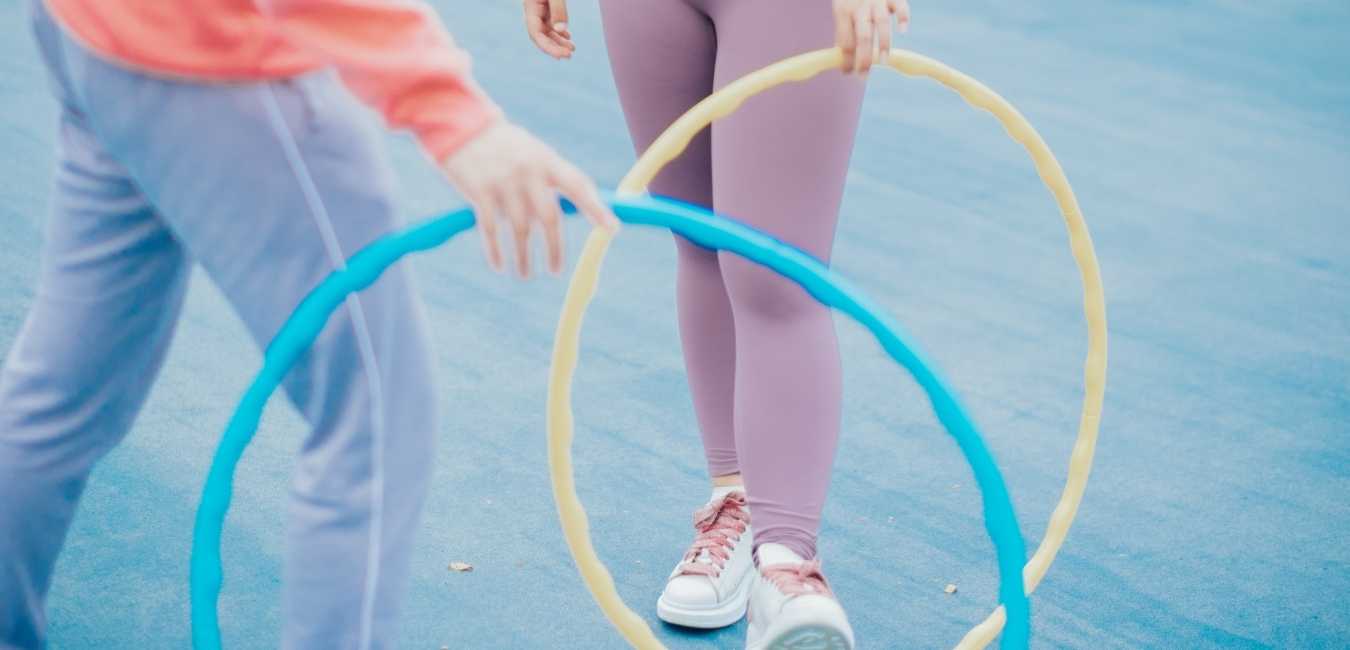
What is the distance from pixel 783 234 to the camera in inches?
69.0

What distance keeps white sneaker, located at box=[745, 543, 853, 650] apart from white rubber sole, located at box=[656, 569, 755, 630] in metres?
0.16

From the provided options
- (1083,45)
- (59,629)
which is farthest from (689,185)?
(1083,45)

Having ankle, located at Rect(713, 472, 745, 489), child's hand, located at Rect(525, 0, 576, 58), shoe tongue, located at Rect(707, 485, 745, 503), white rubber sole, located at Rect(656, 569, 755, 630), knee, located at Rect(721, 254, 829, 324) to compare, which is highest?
child's hand, located at Rect(525, 0, 576, 58)

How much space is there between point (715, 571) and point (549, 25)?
813 mm

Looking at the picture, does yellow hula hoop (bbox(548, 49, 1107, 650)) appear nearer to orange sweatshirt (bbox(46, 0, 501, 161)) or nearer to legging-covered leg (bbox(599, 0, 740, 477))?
legging-covered leg (bbox(599, 0, 740, 477))

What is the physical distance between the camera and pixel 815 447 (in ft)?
5.99

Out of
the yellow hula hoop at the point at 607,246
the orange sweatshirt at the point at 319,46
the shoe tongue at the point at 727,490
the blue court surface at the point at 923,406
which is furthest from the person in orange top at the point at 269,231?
the shoe tongue at the point at 727,490

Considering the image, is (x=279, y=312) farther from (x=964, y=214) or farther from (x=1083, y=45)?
(x=1083, y=45)

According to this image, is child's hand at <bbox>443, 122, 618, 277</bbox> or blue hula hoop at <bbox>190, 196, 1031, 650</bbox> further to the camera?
blue hula hoop at <bbox>190, 196, 1031, 650</bbox>

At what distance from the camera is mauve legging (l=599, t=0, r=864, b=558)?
1.70 meters

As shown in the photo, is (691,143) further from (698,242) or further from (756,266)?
(698,242)

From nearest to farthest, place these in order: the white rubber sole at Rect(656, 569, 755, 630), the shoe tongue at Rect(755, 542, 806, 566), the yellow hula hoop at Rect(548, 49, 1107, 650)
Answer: the yellow hula hoop at Rect(548, 49, 1107, 650) < the shoe tongue at Rect(755, 542, 806, 566) < the white rubber sole at Rect(656, 569, 755, 630)

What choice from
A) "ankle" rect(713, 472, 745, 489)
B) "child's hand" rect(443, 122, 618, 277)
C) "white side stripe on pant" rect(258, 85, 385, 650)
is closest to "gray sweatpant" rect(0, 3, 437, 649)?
"white side stripe on pant" rect(258, 85, 385, 650)

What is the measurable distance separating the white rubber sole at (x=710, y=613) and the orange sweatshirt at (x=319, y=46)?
3.19 feet
